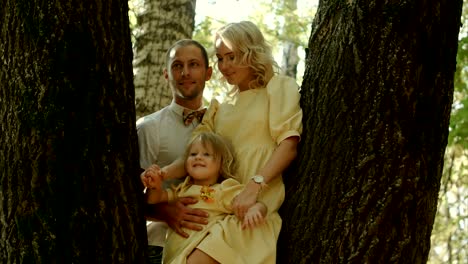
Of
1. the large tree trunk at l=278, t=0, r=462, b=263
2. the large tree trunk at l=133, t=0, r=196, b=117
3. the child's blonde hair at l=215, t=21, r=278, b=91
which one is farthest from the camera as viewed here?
the large tree trunk at l=133, t=0, r=196, b=117

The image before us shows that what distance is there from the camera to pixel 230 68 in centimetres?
372

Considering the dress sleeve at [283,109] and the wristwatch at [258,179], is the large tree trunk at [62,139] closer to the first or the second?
the wristwatch at [258,179]

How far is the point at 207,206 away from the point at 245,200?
0.80ft

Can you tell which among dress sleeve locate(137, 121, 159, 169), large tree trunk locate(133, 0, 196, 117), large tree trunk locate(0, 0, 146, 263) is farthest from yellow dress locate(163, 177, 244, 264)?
large tree trunk locate(133, 0, 196, 117)

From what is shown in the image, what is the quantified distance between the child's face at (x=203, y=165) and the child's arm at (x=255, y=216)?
0.35 meters

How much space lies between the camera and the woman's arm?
3277mm

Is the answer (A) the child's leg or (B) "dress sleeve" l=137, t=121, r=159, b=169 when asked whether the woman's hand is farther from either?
(B) "dress sleeve" l=137, t=121, r=159, b=169

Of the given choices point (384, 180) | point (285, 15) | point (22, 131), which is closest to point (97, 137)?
point (22, 131)

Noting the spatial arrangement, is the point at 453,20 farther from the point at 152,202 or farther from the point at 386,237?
the point at 152,202

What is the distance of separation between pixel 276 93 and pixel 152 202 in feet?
2.88

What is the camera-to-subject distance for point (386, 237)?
2.91m

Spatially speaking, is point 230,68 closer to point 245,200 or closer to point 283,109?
point 283,109

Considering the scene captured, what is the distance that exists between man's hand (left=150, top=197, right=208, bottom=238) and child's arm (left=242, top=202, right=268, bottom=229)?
24 centimetres

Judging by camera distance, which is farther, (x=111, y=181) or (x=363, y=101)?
(x=363, y=101)
